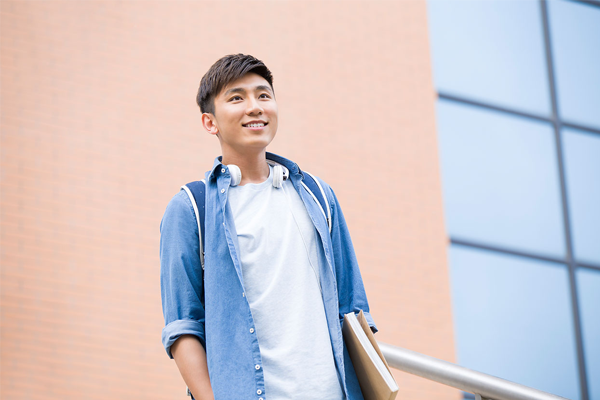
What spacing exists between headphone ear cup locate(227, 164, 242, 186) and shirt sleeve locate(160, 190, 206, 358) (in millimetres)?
165

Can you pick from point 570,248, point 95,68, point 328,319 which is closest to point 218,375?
point 328,319

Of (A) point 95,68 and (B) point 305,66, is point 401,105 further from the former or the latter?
(A) point 95,68

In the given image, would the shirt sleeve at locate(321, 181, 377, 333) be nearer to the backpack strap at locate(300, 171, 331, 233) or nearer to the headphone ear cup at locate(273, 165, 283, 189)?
the backpack strap at locate(300, 171, 331, 233)

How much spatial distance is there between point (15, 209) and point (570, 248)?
4844 millimetres

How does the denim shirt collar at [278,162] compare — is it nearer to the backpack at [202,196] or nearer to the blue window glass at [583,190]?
the backpack at [202,196]

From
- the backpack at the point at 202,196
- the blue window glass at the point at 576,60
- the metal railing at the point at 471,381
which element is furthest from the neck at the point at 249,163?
the blue window glass at the point at 576,60

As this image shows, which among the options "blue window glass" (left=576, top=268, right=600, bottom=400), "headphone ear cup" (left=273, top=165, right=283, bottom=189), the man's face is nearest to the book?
"headphone ear cup" (left=273, top=165, right=283, bottom=189)

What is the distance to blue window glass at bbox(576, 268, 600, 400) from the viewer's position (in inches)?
239

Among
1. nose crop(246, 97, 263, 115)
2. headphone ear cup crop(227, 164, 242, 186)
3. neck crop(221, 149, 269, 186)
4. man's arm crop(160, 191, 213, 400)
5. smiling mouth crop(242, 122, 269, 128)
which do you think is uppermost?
nose crop(246, 97, 263, 115)

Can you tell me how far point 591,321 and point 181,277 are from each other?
217 inches

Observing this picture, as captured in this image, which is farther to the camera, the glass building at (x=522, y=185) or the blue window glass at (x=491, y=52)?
the blue window glass at (x=491, y=52)

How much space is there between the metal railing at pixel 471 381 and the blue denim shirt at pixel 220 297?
591mm

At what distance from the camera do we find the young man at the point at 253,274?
1.58m

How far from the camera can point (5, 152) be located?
4781 millimetres
